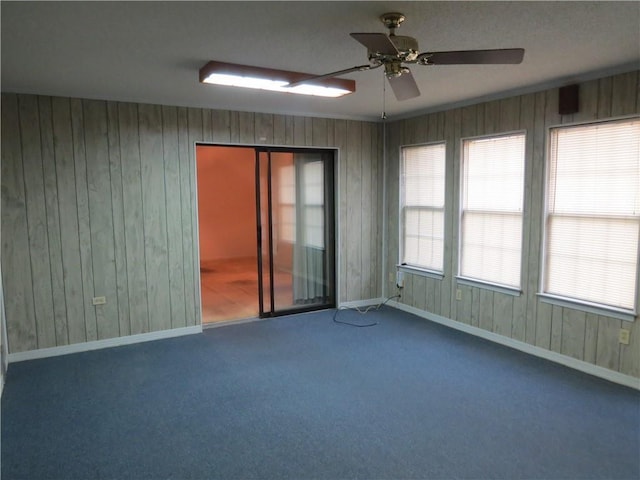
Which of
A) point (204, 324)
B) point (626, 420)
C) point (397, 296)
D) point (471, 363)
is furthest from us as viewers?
point (397, 296)

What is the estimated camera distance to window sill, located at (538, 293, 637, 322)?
3.43 m

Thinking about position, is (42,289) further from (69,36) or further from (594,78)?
(594,78)

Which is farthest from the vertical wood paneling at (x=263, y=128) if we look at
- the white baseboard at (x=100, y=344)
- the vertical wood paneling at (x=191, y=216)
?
the white baseboard at (x=100, y=344)

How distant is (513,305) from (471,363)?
794mm

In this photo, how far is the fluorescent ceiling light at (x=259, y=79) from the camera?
10.1 ft

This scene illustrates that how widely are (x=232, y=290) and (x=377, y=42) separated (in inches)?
207

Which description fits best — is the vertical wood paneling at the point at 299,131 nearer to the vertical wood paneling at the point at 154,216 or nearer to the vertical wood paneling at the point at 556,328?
the vertical wood paneling at the point at 154,216

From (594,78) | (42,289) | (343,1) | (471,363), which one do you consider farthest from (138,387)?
(594,78)

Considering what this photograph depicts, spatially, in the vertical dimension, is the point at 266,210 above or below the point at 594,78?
below

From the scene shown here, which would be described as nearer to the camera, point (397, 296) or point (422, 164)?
point (422, 164)

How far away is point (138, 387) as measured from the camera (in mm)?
3496

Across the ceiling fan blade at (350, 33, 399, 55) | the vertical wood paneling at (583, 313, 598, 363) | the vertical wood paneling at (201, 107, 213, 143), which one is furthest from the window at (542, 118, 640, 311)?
the vertical wood paneling at (201, 107, 213, 143)

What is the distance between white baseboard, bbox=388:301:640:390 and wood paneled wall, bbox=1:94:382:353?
274 cm

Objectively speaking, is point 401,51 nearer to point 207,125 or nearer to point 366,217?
point 207,125
